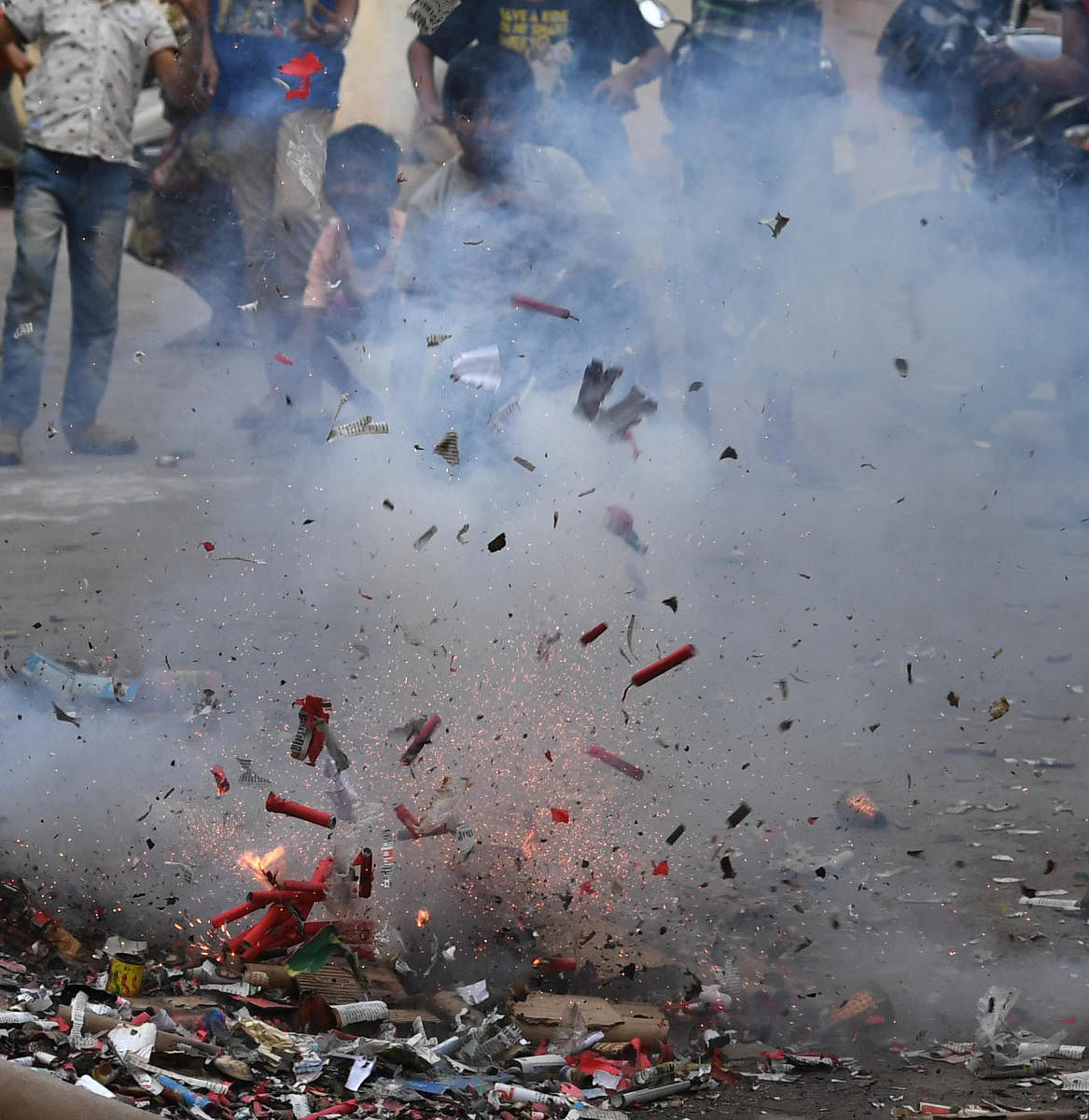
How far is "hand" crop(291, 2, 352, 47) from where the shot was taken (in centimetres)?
441

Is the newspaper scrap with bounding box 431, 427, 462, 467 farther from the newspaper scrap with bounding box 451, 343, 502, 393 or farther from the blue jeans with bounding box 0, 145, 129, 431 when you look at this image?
the blue jeans with bounding box 0, 145, 129, 431

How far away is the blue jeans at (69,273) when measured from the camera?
451 centimetres

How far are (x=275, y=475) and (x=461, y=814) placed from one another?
1.34 meters

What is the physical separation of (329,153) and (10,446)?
1489 mm

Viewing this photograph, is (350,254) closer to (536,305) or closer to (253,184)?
(253,184)

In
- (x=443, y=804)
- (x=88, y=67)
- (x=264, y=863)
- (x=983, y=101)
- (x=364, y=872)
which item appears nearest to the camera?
(x=364, y=872)

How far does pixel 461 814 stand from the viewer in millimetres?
4285

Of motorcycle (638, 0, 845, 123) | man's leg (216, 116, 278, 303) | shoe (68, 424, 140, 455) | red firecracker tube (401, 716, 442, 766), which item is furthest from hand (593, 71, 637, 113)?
red firecracker tube (401, 716, 442, 766)

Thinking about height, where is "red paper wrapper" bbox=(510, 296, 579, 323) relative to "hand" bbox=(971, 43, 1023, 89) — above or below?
below

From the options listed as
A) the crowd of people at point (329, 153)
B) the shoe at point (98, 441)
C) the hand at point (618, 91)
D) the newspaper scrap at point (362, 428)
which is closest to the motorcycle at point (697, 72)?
the crowd of people at point (329, 153)

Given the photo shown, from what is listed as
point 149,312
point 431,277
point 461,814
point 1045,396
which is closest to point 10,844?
point 461,814

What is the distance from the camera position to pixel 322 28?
14.5 ft

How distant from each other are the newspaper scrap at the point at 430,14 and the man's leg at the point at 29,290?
1288mm

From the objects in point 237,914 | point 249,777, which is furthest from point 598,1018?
point 249,777
